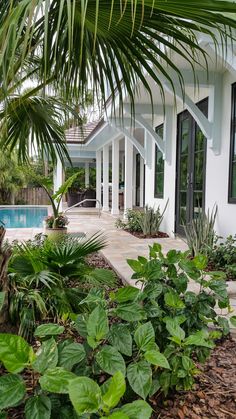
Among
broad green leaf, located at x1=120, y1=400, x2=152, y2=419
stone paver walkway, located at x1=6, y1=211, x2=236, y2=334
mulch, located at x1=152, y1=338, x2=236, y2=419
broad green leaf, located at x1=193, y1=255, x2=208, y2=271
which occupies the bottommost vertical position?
mulch, located at x1=152, y1=338, x2=236, y2=419

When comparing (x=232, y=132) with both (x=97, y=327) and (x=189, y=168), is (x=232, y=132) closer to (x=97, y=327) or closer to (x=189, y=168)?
(x=189, y=168)

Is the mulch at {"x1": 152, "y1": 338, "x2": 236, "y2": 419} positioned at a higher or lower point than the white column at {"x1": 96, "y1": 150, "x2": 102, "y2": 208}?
lower

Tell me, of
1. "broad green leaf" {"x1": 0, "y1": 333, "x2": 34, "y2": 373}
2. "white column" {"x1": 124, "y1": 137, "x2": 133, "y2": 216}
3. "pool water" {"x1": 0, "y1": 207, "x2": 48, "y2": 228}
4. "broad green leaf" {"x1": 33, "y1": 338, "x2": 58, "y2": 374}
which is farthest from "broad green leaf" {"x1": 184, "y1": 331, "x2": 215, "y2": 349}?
"pool water" {"x1": 0, "y1": 207, "x2": 48, "y2": 228}

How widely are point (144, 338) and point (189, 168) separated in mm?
5733

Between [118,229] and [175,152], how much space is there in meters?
2.84

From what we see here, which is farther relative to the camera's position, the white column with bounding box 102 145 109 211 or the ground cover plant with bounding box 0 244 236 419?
the white column with bounding box 102 145 109 211

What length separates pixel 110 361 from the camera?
145 centimetres

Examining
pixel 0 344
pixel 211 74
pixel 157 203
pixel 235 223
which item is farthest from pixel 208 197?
pixel 0 344

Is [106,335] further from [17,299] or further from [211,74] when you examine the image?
[211,74]

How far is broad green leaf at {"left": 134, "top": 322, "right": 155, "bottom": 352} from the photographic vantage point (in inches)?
60.9

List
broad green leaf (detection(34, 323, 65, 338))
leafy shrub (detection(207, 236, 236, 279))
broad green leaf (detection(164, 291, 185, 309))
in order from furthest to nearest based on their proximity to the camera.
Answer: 1. leafy shrub (detection(207, 236, 236, 279))
2. broad green leaf (detection(164, 291, 185, 309))
3. broad green leaf (detection(34, 323, 65, 338))

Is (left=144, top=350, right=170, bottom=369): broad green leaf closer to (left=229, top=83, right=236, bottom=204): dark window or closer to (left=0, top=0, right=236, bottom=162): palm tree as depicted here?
(left=0, top=0, right=236, bottom=162): palm tree

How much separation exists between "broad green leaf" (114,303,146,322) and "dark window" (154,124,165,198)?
6994 millimetres

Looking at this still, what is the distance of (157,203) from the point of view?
898 centimetres
